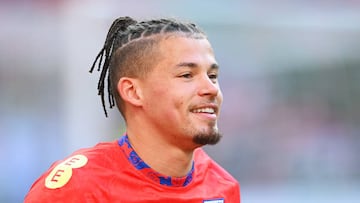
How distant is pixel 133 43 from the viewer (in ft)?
6.15

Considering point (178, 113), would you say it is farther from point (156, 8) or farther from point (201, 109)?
point (156, 8)

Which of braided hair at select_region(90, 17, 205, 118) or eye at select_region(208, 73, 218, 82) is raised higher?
braided hair at select_region(90, 17, 205, 118)

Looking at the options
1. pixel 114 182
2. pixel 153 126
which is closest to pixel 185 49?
pixel 153 126

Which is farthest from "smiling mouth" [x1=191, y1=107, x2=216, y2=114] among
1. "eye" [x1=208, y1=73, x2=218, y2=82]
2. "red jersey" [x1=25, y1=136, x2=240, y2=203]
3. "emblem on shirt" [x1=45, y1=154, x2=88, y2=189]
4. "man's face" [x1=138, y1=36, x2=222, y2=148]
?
"emblem on shirt" [x1=45, y1=154, x2=88, y2=189]

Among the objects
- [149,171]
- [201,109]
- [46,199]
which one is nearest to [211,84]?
[201,109]

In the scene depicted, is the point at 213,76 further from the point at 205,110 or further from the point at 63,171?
the point at 63,171

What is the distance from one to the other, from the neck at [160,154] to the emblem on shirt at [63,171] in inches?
6.7

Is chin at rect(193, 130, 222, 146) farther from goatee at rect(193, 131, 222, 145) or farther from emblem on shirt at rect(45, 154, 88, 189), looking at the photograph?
emblem on shirt at rect(45, 154, 88, 189)

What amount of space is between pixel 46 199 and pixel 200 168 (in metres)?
0.57

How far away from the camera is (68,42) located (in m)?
4.37

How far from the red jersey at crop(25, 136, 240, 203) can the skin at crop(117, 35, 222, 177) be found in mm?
34

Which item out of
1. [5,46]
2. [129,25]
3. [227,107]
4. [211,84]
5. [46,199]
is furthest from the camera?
[227,107]

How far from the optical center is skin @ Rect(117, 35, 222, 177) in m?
1.73

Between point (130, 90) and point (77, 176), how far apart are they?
0.31 m
